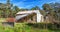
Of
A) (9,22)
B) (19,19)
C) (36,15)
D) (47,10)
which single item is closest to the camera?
(9,22)

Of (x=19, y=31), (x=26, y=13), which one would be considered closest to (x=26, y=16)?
(x=26, y=13)

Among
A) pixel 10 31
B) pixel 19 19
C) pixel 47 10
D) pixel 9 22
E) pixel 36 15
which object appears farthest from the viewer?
pixel 47 10

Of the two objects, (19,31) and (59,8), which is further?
(59,8)

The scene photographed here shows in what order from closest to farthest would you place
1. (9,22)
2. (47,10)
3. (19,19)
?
1. (9,22)
2. (19,19)
3. (47,10)

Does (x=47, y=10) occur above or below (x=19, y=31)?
above

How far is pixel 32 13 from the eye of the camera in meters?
10.8

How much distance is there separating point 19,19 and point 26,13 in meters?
0.82

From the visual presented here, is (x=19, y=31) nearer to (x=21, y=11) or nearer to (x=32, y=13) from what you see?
(x=32, y=13)

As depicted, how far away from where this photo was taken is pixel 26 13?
10930 mm

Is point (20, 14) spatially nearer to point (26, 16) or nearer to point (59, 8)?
point (26, 16)

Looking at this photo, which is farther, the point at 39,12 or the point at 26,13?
the point at 39,12

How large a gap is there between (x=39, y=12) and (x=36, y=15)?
63 cm

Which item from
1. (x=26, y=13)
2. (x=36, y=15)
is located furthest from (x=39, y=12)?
(x=26, y=13)

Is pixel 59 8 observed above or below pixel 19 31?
above
